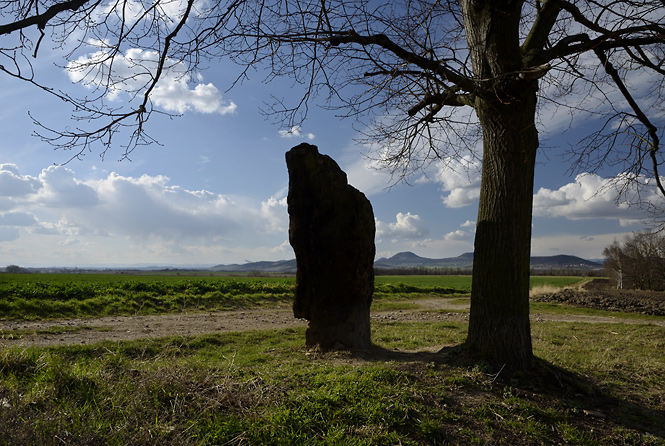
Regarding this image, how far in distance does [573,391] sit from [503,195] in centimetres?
294

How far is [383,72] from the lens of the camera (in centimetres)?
616

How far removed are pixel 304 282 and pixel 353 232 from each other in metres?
1.39

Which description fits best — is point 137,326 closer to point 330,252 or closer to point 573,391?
point 330,252

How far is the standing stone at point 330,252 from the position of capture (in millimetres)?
7727

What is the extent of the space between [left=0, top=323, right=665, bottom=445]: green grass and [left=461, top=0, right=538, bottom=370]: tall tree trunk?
0.50 meters

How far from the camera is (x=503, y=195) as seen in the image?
624cm

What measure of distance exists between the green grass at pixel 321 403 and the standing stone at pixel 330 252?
1114 mm

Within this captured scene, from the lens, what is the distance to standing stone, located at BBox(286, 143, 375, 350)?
7727 mm

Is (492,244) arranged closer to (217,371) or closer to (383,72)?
(383,72)

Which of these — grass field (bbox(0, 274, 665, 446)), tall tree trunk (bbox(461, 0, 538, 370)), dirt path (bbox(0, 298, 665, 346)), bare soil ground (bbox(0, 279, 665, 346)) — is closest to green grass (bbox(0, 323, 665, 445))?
grass field (bbox(0, 274, 665, 446))

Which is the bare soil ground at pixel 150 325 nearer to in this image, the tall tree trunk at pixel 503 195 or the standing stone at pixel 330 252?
the standing stone at pixel 330 252

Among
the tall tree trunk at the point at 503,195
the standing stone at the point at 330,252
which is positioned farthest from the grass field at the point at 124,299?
the tall tree trunk at the point at 503,195

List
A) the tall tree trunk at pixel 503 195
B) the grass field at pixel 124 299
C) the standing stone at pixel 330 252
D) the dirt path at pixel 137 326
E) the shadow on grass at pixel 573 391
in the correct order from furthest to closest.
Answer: the grass field at pixel 124 299, the dirt path at pixel 137 326, the standing stone at pixel 330 252, the tall tree trunk at pixel 503 195, the shadow on grass at pixel 573 391

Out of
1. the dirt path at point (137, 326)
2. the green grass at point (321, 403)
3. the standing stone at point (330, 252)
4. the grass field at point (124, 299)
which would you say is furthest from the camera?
the grass field at point (124, 299)
